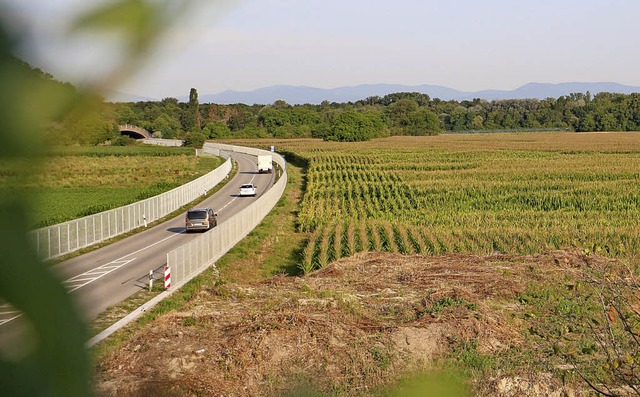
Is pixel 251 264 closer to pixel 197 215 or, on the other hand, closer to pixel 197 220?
pixel 197 220

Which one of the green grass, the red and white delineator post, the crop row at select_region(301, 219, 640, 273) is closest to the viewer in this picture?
the green grass

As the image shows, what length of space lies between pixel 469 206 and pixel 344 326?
86.5ft

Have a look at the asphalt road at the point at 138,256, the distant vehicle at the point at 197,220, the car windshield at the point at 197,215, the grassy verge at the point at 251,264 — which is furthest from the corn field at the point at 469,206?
the asphalt road at the point at 138,256

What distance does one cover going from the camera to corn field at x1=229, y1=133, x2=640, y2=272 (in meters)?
25.9

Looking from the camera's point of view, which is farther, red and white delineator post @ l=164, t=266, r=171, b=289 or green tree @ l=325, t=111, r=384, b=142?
green tree @ l=325, t=111, r=384, b=142

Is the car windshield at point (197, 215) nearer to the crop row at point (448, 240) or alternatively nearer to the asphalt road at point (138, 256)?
the asphalt road at point (138, 256)

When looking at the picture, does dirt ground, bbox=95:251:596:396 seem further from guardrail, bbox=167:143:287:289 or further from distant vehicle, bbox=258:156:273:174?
distant vehicle, bbox=258:156:273:174

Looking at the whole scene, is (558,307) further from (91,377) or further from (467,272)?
(91,377)

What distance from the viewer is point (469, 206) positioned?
38.7 meters

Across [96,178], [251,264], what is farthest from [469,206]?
[96,178]

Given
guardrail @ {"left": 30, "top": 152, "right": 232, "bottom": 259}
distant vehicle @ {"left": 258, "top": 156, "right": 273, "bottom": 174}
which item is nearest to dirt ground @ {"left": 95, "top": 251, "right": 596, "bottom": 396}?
guardrail @ {"left": 30, "top": 152, "right": 232, "bottom": 259}

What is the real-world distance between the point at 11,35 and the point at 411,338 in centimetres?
1296

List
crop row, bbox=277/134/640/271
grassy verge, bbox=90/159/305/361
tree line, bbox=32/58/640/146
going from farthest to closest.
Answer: tree line, bbox=32/58/640/146 → crop row, bbox=277/134/640/271 → grassy verge, bbox=90/159/305/361

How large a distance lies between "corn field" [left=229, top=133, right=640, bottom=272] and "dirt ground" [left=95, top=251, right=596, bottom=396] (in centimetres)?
239
